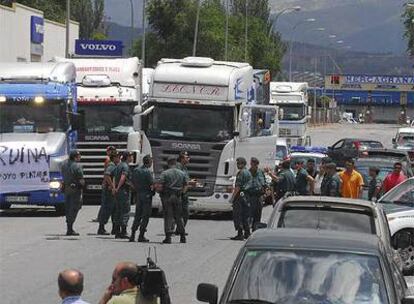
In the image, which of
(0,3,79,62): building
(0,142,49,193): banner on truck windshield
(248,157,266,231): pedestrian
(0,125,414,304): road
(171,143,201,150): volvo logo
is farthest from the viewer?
(0,3,79,62): building

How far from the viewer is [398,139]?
160 ft

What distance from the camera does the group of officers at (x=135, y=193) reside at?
795 inches

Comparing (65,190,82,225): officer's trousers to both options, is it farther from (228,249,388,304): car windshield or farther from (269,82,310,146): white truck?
(269,82,310,146): white truck

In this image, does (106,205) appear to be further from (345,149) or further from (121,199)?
(345,149)

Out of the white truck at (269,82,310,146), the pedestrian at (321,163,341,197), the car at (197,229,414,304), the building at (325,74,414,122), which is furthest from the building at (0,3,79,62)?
the building at (325,74,414,122)

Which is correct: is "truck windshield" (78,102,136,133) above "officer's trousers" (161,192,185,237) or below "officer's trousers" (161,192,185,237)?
above

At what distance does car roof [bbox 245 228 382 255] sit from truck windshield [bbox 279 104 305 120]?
44268 mm

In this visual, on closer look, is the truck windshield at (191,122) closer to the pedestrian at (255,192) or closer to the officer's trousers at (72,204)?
the pedestrian at (255,192)

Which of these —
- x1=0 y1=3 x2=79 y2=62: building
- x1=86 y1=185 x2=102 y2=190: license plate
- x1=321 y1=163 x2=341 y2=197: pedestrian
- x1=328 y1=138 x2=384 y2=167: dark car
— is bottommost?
x1=86 y1=185 x2=102 y2=190: license plate

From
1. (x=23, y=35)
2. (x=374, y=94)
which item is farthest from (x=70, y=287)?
(x=374, y=94)

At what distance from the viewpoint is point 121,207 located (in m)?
20.9

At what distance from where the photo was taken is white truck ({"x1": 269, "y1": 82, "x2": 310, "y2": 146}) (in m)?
53.0

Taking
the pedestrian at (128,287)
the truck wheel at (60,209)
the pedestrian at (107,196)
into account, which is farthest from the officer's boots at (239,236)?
the pedestrian at (128,287)

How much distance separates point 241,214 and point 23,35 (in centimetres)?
3210
